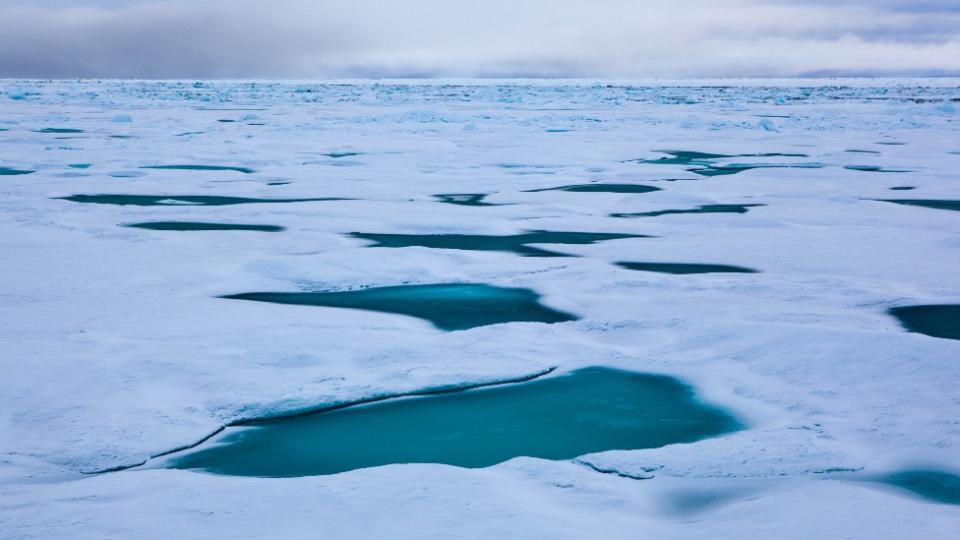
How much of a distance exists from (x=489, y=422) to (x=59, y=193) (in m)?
6.40

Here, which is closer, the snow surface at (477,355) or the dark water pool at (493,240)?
the snow surface at (477,355)

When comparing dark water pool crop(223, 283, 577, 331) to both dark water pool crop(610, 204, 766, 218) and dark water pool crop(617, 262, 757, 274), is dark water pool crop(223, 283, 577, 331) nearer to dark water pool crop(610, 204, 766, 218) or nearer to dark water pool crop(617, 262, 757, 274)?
dark water pool crop(617, 262, 757, 274)

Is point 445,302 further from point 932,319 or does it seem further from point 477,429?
point 932,319

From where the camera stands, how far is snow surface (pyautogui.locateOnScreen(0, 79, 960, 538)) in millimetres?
2006

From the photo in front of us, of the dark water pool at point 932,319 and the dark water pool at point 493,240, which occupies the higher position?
the dark water pool at point 493,240

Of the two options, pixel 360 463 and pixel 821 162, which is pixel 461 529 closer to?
pixel 360 463

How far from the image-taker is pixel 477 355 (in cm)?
319

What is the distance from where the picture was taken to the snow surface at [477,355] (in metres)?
2.01

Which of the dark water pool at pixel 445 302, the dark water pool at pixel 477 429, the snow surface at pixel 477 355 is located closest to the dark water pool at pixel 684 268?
the snow surface at pixel 477 355

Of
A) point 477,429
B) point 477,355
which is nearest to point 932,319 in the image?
point 477,355

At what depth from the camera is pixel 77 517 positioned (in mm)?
1932

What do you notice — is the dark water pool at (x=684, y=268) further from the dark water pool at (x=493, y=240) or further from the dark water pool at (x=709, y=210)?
the dark water pool at (x=709, y=210)

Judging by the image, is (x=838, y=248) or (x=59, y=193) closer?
(x=838, y=248)

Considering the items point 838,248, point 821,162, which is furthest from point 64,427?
point 821,162
